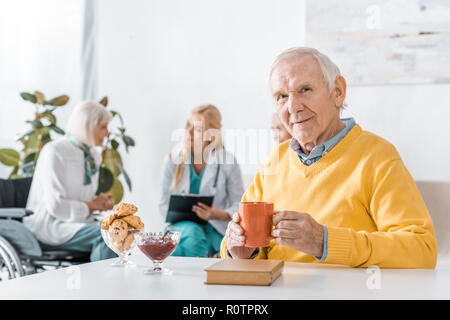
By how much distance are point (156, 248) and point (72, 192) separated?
2045 millimetres

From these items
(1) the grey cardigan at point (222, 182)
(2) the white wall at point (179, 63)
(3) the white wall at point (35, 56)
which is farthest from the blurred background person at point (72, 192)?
(3) the white wall at point (35, 56)

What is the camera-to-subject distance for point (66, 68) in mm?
4215

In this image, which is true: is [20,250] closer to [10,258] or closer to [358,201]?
[10,258]

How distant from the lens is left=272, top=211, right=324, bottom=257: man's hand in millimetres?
1124

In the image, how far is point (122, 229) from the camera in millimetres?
1234

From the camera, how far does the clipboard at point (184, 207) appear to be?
2959 mm

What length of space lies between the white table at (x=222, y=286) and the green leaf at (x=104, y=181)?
2053mm

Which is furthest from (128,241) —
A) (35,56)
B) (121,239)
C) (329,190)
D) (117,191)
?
(35,56)

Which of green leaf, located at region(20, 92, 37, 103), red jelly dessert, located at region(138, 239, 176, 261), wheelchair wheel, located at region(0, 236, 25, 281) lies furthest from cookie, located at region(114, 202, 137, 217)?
green leaf, located at region(20, 92, 37, 103)

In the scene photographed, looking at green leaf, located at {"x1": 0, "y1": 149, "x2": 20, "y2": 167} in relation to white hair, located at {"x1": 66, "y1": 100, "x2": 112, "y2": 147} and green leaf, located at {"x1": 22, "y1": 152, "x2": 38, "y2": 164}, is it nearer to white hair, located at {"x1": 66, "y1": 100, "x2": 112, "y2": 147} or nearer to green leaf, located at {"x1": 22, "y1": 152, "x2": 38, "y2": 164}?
green leaf, located at {"x1": 22, "y1": 152, "x2": 38, "y2": 164}

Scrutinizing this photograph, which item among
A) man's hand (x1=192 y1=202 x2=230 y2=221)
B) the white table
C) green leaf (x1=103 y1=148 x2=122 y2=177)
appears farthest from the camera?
green leaf (x1=103 y1=148 x2=122 y2=177)

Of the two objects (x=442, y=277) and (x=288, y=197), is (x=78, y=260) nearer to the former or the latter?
(x=288, y=197)

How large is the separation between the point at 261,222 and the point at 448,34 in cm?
238

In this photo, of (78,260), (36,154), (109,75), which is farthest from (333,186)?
(109,75)
